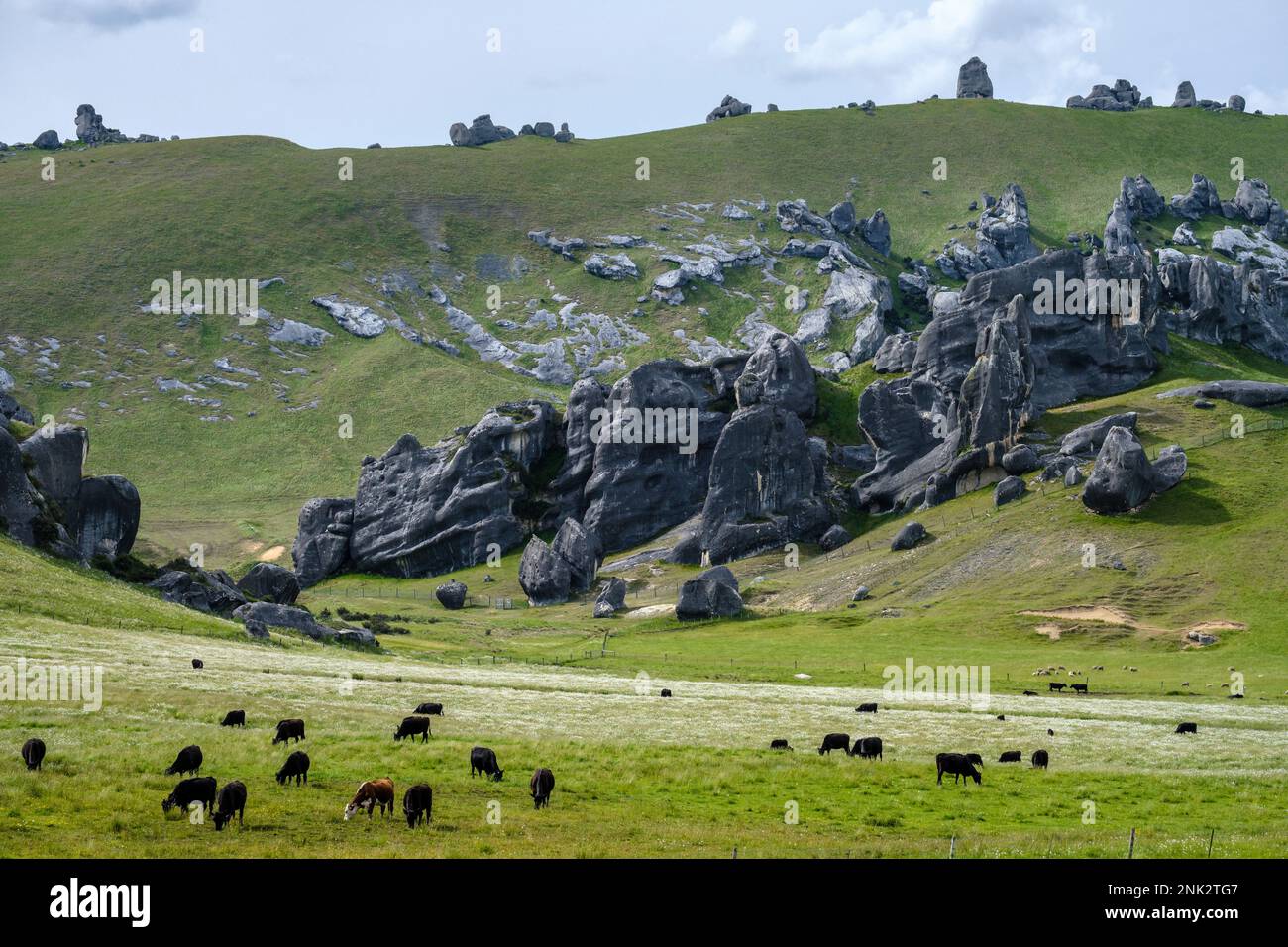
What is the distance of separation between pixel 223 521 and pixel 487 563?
4907 cm

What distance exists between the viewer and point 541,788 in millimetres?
32781

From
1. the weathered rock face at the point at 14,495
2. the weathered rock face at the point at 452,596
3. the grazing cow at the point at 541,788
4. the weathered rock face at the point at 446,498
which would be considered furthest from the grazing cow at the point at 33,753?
the weathered rock face at the point at 446,498

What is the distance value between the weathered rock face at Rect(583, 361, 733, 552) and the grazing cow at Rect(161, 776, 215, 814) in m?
144

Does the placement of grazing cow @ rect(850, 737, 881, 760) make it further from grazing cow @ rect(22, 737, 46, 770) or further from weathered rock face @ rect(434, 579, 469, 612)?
weathered rock face @ rect(434, 579, 469, 612)

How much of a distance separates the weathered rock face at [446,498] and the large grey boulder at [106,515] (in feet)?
207

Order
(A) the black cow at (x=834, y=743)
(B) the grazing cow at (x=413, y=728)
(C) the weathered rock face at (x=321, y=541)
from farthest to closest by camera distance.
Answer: (C) the weathered rock face at (x=321, y=541) < (A) the black cow at (x=834, y=743) < (B) the grazing cow at (x=413, y=728)

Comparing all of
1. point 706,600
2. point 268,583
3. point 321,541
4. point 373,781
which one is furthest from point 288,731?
point 321,541

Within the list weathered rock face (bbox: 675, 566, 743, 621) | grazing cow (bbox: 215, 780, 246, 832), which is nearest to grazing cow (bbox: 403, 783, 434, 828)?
grazing cow (bbox: 215, 780, 246, 832)

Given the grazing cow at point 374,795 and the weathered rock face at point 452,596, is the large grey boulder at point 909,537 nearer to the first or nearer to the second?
the weathered rock face at point 452,596

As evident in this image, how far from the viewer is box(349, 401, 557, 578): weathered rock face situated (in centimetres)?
17875

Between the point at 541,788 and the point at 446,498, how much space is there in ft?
499

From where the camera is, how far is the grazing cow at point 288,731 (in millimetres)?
39500
